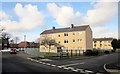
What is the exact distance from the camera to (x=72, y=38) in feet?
278

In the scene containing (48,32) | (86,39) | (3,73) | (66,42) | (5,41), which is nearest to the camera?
(3,73)

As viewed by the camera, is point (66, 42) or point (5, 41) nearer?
point (66, 42)

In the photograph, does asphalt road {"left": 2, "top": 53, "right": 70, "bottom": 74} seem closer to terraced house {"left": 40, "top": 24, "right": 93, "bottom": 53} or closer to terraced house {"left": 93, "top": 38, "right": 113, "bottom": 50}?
terraced house {"left": 40, "top": 24, "right": 93, "bottom": 53}

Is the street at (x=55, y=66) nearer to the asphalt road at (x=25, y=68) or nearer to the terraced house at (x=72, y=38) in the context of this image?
the asphalt road at (x=25, y=68)

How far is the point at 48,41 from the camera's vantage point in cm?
8638

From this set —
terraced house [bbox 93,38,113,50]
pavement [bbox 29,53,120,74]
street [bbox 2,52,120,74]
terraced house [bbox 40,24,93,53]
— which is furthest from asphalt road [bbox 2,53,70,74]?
terraced house [bbox 93,38,113,50]

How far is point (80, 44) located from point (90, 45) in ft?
16.1

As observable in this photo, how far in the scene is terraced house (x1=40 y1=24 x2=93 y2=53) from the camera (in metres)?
81.5

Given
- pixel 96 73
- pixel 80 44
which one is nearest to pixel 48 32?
pixel 80 44

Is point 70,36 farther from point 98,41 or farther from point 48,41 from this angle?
point 98,41

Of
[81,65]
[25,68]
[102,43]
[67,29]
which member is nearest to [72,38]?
[67,29]

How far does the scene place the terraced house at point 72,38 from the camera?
81456 millimetres

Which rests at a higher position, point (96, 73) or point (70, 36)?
point (70, 36)

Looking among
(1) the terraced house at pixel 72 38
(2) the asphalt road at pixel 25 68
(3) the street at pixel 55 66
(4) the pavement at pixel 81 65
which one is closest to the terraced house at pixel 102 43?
(1) the terraced house at pixel 72 38
